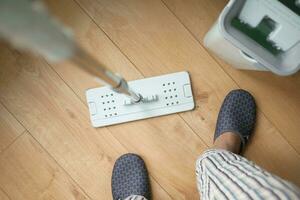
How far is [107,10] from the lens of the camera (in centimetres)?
112

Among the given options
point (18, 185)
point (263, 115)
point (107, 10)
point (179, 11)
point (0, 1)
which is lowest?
point (263, 115)

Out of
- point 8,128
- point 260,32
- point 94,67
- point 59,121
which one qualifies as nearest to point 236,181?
point 260,32

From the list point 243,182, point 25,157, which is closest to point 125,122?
point 25,157

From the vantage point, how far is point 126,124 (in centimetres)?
114

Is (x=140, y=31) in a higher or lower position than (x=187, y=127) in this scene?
higher

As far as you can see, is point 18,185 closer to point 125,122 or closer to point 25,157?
point 25,157

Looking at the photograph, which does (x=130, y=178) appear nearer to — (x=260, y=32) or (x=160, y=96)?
(x=160, y=96)

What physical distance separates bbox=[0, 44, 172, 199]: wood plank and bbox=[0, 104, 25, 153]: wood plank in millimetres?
20

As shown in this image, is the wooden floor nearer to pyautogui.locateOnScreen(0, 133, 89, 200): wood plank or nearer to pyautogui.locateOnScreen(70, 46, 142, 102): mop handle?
pyautogui.locateOnScreen(0, 133, 89, 200): wood plank

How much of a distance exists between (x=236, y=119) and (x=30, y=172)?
0.66 m

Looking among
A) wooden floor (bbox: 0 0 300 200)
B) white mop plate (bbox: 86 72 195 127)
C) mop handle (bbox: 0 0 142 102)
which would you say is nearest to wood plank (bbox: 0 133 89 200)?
wooden floor (bbox: 0 0 300 200)

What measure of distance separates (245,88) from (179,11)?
308 mm

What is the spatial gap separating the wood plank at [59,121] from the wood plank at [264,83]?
1.34 ft

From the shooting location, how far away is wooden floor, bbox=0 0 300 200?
3.67ft
